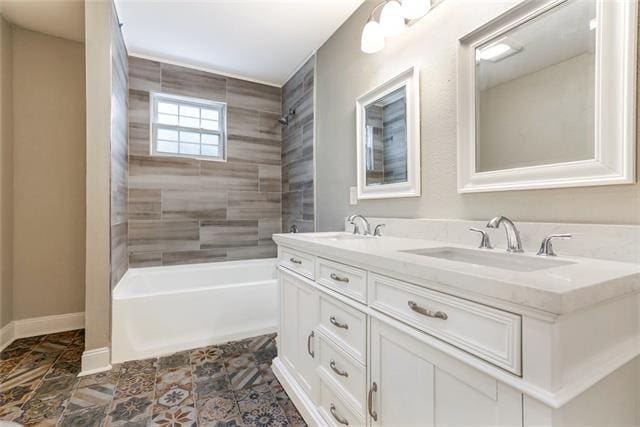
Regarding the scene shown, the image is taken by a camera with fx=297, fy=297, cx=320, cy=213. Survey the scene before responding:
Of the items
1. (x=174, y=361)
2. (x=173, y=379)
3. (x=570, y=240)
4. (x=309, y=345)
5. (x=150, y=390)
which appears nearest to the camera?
(x=570, y=240)

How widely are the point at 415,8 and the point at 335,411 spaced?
1.98m

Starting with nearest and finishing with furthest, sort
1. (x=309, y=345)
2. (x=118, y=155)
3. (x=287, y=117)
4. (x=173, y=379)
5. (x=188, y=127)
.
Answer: (x=309, y=345)
(x=173, y=379)
(x=118, y=155)
(x=188, y=127)
(x=287, y=117)

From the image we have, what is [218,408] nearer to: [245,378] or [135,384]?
[245,378]

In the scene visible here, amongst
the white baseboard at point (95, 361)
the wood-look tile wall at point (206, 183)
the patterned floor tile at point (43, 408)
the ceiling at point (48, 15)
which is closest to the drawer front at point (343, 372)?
the patterned floor tile at point (43, 408)

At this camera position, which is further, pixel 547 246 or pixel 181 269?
pixel 181 269

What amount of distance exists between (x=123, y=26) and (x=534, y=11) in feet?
9.19

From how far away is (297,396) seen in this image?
1.53 meters

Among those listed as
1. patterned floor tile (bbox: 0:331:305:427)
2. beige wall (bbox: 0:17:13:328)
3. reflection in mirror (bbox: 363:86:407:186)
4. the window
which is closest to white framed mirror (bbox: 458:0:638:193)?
reflection in mirror (bbox: 363:86:407:186)

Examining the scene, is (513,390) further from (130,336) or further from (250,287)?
(130,336)

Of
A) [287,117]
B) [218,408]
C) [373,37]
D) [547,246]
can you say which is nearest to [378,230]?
[547,246]

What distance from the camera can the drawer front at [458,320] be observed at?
64 centimetres

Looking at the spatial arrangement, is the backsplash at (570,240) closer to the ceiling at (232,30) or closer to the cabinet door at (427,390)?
the cabinet door at (427,390)

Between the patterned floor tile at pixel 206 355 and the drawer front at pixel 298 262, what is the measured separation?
89cm

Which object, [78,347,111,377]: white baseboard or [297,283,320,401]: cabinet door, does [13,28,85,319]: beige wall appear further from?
[297,283,320,401]: cabinet door
